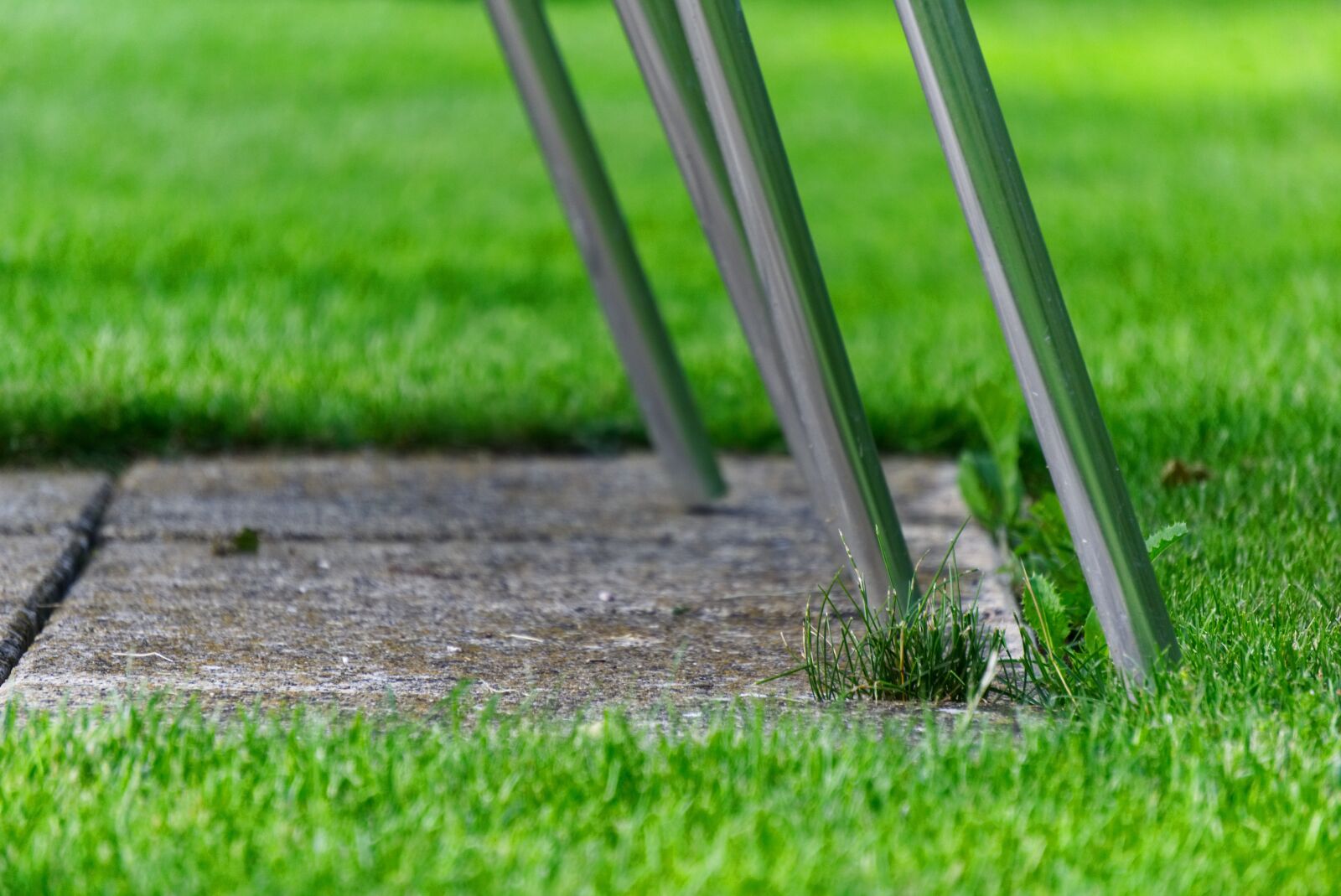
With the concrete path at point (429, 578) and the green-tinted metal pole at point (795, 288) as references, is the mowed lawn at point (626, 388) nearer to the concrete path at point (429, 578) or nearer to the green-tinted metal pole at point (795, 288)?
the concrete path at point (429, 578)

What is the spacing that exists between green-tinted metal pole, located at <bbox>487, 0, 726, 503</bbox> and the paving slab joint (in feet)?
2.83

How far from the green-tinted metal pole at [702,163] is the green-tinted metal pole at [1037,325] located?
0.41m

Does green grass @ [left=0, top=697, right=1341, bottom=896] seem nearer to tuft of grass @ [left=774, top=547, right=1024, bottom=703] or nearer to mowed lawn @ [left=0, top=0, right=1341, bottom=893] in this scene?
mowed lawn @ [left=0, top=0, right=1341, bottom=893]

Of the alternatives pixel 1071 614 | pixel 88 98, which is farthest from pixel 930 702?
pixel 88 98

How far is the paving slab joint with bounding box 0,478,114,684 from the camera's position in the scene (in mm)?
1748

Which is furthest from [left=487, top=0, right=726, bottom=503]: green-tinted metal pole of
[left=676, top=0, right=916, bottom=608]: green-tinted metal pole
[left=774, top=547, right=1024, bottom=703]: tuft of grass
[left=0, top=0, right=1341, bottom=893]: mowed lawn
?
[left=774, top=547, right=1024, bottom=703]: tuft of grass

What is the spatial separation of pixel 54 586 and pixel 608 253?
98 centimetres

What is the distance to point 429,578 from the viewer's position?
2.11 metres

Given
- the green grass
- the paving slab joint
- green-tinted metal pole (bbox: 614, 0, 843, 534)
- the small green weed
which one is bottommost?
the small green weed

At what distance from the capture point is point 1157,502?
7.25 ft

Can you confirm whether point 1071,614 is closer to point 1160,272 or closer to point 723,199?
point 723,199

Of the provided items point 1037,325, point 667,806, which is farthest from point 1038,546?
point 667,806

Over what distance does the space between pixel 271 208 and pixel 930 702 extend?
12.0 ft

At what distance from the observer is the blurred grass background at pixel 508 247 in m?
2.89
